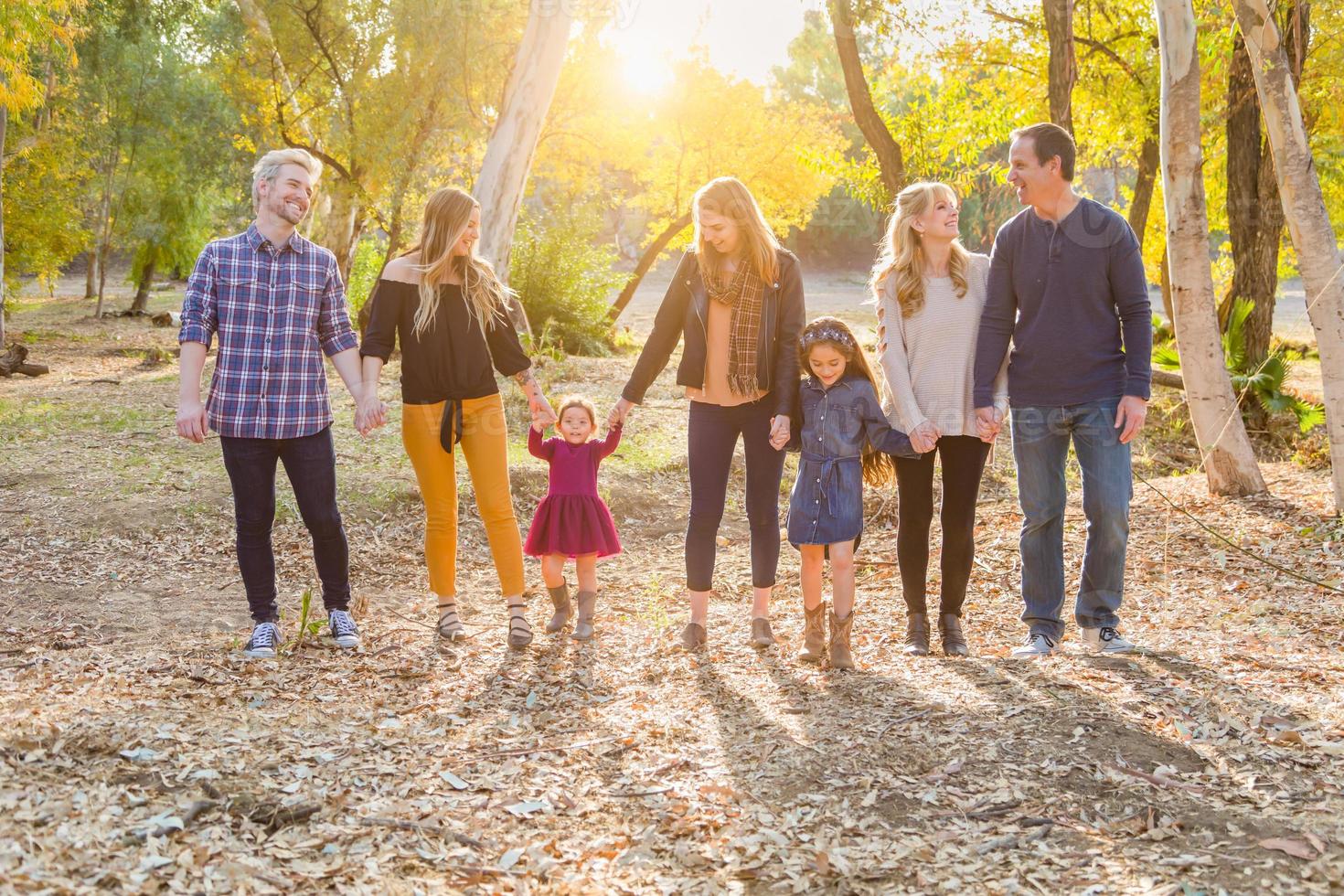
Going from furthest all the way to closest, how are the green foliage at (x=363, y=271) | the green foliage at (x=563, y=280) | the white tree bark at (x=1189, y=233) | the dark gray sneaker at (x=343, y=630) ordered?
1. the green foliage at (x=363, y=271)
2. the green foliage at (x=563, y=280)
3. the white tree bark at (x=1189, y=233)
4. the dark gray sneaker at (x=343, y=630)

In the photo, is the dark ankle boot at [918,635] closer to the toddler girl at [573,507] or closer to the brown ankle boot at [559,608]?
the toddler girl at [573,507]

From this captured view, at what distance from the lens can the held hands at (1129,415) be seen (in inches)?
162

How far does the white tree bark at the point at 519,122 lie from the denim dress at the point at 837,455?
22.4 ft

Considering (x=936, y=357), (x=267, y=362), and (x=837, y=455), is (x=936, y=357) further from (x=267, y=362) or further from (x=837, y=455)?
(x=267, y=362)

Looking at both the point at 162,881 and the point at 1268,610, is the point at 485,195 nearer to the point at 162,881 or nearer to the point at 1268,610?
the point at 1268,610

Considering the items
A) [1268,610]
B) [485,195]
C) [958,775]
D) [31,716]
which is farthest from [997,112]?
[31,716]

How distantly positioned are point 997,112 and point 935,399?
1142cm

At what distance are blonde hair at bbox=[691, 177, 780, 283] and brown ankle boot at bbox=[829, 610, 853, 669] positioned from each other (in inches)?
56.4

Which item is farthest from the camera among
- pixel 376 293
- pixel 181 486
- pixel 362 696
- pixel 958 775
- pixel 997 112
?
pixel 997 112

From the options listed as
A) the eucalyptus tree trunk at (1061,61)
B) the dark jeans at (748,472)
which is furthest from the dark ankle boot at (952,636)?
the eucalyptus tree trunk at (1061,61)

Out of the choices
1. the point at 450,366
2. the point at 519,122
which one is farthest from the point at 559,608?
the point at 519,122

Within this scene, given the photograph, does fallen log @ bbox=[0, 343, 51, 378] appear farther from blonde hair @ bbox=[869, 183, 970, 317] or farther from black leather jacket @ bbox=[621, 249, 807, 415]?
blonde hair @ bbox=[869, 183, 970, 317]

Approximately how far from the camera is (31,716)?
3490 mm

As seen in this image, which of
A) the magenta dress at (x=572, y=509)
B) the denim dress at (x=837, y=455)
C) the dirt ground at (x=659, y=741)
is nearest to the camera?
the dirt ground at (x=659, y=741)
